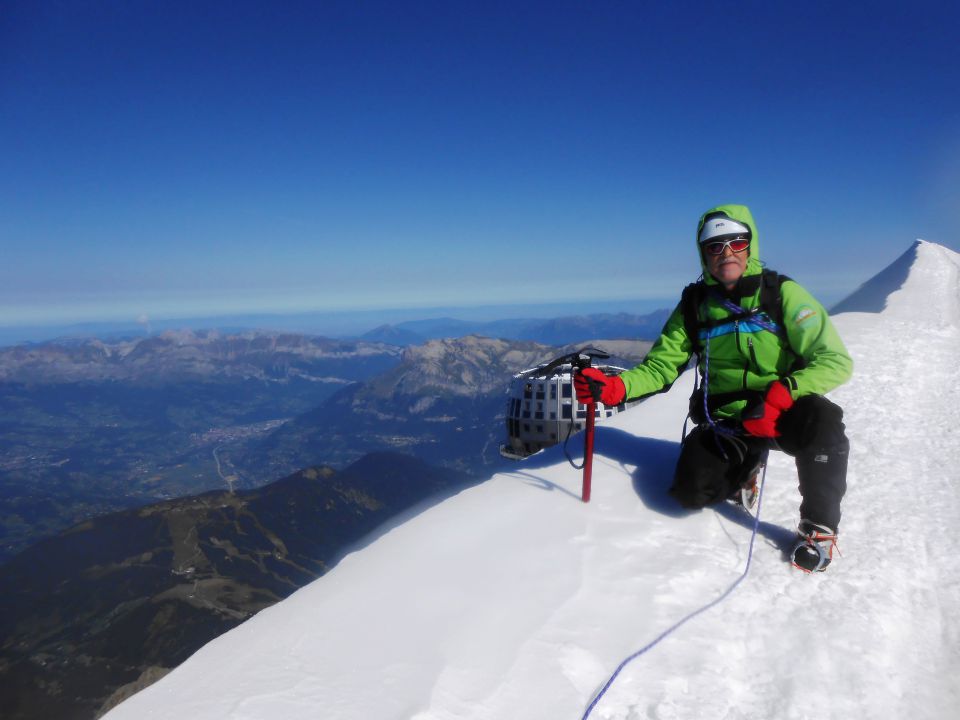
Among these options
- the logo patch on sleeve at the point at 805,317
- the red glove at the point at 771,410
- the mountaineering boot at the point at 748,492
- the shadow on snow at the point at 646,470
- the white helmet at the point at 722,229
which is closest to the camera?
the red glove at the point at 771,410

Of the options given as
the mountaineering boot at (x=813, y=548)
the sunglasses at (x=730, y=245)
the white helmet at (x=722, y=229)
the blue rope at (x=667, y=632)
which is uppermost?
the white helmet at (x=722, y=229)

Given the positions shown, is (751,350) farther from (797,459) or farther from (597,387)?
(597,387)

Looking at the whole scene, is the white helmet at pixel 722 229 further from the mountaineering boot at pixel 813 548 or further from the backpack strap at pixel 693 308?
the mountaineering boot at pixel 813 548

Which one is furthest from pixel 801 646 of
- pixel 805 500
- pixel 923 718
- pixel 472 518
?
pixel 472 518

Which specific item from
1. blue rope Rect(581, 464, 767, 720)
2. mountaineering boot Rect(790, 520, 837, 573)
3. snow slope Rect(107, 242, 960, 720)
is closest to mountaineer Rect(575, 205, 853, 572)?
mountaineering boot Rect(790, 520, 837, 573)

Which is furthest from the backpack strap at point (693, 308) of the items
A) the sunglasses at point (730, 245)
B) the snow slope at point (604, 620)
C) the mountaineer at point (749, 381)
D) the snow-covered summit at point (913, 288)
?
the snow-covered summit at point (913, 288)

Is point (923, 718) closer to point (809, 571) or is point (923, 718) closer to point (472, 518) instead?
point (809, 571)

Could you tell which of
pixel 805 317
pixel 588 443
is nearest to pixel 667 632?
pixel 588 443
